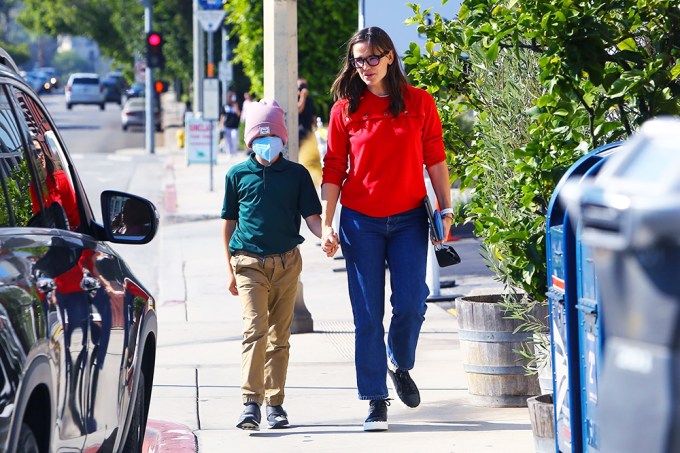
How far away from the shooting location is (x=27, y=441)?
3842mm

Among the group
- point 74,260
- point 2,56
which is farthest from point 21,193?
point 2,56

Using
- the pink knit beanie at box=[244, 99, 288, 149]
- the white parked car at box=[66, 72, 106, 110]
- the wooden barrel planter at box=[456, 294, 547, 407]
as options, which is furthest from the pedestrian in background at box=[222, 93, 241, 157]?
the white parked car at box=[66, 72, 106, 110]

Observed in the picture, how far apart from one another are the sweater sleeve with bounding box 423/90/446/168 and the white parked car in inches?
2753

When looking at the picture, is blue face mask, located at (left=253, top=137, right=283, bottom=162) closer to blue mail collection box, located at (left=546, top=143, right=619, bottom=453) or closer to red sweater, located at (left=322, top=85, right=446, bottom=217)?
red sweater, located at (left=322, top=85, right=446, bottom=217)

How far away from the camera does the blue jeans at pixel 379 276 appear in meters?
6.65

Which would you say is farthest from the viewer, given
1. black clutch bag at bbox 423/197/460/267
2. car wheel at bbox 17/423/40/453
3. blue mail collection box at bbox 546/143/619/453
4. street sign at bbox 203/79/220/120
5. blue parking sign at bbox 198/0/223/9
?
blue parking sign at bbox 198/0/223/9

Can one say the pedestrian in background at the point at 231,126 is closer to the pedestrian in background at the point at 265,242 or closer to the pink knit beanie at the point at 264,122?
the pink knit beanie at the point at 264,122

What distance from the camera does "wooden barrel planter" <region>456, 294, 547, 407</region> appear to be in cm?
713

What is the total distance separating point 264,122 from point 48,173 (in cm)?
202

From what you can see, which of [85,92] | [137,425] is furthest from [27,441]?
[85,92]

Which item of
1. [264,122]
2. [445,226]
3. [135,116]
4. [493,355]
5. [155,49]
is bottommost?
[135,116]

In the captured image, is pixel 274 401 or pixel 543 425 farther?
pixel 274 401

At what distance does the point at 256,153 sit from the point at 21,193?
251 cm

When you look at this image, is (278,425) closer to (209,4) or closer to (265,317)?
(265,317)
